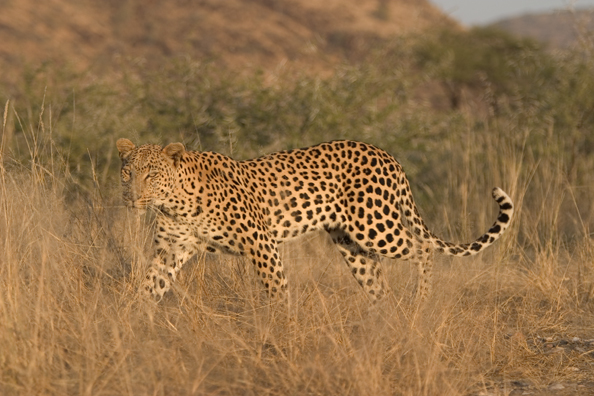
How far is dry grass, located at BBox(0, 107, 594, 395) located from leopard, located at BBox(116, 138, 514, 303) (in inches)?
9.0

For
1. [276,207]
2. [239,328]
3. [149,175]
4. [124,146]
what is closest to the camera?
[239,328]

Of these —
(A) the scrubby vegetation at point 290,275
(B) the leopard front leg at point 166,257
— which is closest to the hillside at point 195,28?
(A) the scrubby vegetation at point 290,275

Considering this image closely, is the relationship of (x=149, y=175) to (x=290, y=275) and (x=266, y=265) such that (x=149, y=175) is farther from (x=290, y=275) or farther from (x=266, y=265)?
(x=290, y=275)

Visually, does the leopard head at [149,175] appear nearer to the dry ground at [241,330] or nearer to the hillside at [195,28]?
the dry ground at [241,330]

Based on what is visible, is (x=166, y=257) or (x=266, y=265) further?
(x=166, y=257)

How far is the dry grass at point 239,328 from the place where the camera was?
437 centimetres

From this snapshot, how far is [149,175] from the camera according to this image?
19.7 ft

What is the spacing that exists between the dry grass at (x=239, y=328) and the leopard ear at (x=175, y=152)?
757 mm

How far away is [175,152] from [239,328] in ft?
4.67

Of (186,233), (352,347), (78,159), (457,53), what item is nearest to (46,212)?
(186,233)

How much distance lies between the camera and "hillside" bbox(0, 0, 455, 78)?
32062mm

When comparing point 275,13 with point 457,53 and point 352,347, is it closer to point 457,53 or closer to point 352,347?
point 457,53

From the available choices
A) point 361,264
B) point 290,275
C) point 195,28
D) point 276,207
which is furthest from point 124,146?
point 195,28

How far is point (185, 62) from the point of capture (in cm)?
1174
